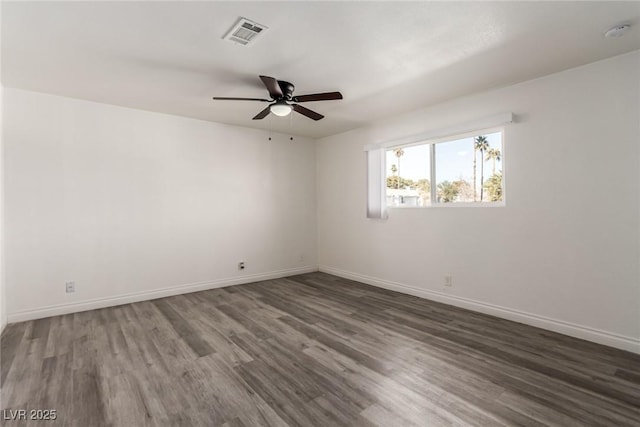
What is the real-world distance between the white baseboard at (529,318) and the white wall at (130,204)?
2.31 m

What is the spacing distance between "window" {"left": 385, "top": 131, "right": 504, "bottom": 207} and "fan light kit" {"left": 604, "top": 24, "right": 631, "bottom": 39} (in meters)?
1.25

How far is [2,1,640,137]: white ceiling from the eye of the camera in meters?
2.03

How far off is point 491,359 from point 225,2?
325 centimetres

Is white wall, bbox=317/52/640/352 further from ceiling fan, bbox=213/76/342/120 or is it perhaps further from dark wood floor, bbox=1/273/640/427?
ceiling fan, bbox=213/76/342/120

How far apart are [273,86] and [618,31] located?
8.76ft

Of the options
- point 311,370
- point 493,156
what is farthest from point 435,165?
point 311,370

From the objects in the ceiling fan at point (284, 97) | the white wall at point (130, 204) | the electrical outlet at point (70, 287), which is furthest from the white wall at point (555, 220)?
the electrical outlet at point (70, 287)

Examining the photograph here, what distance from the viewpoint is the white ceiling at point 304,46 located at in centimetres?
203

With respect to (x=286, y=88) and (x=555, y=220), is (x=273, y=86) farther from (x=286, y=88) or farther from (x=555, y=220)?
(x=555, y=220)

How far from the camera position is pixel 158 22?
2.15 metres

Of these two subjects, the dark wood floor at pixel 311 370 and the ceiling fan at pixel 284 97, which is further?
the ceiling fan at pixel 284 97

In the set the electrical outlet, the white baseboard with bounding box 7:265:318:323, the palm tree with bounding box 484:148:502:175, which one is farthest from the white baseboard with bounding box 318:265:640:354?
the electrical outlet

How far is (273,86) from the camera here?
108 inches

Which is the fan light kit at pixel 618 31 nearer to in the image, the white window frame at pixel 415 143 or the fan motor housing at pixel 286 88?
the white window frame at pixel 415 143
